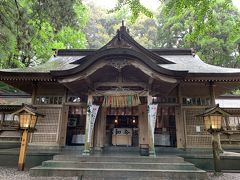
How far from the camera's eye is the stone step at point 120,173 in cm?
634

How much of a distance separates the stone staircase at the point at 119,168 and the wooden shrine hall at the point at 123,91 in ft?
3.51

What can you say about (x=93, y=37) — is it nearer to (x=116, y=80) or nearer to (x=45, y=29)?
(x=45, y=29)

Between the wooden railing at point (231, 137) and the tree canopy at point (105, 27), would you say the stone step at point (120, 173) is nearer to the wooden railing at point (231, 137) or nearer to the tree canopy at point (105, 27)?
the tree canopy at point (105, 27)

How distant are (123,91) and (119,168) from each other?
3.46m

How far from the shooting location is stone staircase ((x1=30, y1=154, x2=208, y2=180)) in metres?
6.37

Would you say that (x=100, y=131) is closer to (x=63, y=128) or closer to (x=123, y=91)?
(x=63, y=128)

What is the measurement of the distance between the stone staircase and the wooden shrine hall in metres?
1.07

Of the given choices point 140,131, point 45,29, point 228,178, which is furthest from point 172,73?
point 45,29

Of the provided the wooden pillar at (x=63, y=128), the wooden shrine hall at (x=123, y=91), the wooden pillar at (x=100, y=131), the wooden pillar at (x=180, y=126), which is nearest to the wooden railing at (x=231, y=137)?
the wooden shrine hall at (x=123, y=91)

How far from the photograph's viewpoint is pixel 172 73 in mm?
7852

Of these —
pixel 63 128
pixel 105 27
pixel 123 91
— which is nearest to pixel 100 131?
pixel 63 128

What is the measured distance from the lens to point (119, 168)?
677 cm

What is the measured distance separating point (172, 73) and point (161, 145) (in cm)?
441

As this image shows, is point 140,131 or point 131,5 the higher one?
point 131,5
